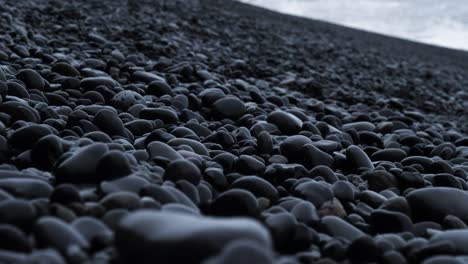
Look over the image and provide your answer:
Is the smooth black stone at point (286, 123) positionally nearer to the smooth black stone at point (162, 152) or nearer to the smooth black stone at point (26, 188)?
the smooth black stone at point (162, 152)

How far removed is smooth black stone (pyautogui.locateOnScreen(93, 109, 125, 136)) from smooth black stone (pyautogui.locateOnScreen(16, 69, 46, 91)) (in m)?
0.87

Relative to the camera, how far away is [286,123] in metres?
3.29

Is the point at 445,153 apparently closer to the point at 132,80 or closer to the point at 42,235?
the point at 132,80

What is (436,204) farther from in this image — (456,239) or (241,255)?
(241,255)

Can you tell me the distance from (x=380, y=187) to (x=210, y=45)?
5.35m

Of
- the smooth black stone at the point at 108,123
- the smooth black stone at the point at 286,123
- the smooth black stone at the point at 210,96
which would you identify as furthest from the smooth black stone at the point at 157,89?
the smooth black stone at the point at 108,123

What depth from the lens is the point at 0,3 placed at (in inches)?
271

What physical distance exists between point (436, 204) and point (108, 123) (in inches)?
68.1

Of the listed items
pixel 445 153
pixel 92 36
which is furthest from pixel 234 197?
pixel 92 36

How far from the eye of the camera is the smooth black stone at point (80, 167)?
5.82 feet

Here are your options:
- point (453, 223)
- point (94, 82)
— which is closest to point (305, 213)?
point (453, 223)

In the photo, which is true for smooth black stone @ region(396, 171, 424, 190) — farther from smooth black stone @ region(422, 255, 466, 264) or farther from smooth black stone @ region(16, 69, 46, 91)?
smooth black stone @ region(16, 69, 46, 91)

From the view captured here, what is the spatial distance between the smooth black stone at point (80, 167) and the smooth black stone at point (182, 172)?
285 mm

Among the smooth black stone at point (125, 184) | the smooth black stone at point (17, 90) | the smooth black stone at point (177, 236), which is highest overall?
the smooth black stone at point (177, 236)
